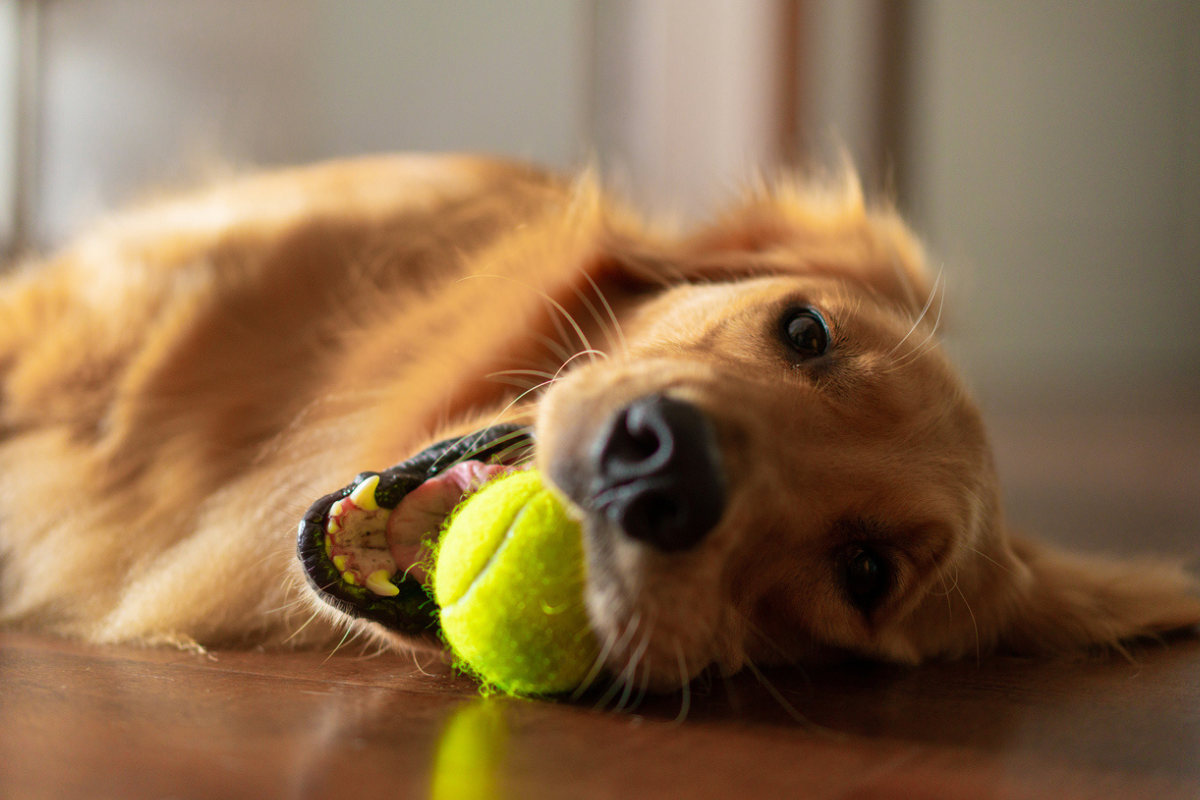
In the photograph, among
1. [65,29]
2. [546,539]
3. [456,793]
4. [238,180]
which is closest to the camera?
[456,793]

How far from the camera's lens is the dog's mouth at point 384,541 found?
1091mm

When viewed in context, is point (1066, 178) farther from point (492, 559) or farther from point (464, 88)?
A: point (492, 559)

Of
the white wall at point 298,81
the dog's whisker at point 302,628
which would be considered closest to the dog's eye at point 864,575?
the dog's whisker at point 302,628

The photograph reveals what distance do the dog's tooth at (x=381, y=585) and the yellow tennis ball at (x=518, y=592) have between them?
78 mm

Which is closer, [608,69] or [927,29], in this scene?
[608,69]

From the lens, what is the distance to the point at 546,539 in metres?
1.00

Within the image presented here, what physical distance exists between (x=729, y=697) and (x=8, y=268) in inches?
Answer: 61.6

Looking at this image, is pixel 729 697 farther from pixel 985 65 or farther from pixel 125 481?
pixel 985 65

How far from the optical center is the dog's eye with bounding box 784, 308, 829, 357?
1314 millimetres

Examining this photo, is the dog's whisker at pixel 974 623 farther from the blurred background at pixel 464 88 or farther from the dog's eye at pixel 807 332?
the blurred background at pixel 464 88

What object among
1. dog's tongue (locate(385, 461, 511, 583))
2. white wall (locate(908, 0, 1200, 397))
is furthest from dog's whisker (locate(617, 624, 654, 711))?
white wall (locate(908, 0, 1200, 397))

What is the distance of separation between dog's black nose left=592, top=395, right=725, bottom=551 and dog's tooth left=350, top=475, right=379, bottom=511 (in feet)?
0.98

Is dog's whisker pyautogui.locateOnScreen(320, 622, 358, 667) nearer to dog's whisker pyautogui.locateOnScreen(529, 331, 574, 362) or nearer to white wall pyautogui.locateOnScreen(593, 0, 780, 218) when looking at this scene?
dog's whisker pyautogui.locateOnScreen(529, 331, 574, 362)

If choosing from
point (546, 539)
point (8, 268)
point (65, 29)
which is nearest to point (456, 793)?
point (546, 539)
